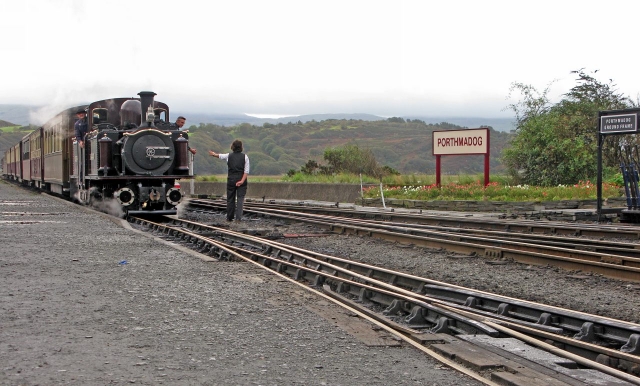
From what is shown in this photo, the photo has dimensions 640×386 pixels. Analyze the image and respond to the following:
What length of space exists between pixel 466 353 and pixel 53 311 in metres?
4.09

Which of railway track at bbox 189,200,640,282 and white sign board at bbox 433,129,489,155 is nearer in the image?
railway track at bbox 189,200,640,282

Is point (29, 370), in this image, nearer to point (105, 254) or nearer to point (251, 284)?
point (251, 284)

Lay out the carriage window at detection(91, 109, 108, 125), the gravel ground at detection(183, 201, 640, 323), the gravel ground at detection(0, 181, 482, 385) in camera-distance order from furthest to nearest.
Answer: the carriage window at detection(91, 109, 108, 125), the gravel ground at detection(183, 201, 640, 323), the gravel ground at detection(0, 181, 482, 385)

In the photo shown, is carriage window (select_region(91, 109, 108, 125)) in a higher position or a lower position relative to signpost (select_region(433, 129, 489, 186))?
higher

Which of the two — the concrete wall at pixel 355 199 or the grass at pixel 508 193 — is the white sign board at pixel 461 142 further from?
the concrete wall at pixel 355 199

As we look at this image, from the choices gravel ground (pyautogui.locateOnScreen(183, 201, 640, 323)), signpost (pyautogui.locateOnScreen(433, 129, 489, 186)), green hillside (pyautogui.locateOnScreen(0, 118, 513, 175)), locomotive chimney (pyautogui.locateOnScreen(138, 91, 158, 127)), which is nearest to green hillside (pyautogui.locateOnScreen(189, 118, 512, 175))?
green hillside (pyautogui.locateOnScreen(0, 118, 513, 175))

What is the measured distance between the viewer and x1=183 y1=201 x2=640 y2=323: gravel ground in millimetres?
8367

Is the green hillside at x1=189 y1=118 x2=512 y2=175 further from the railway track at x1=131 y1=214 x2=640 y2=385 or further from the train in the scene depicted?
the railway track at x1=131 y1=214 x2=640 y2=385

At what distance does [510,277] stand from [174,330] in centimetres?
522

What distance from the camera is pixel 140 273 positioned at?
1009 cm

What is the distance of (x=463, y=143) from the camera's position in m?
27.7

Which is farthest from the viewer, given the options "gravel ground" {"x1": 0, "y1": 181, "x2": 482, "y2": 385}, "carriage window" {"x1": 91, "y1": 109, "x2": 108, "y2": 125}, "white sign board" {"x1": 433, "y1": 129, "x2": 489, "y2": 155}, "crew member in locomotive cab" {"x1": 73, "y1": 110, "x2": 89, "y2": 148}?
"white sign board" {"x1": 433, "y1": 129, "x2": 489, "y2": 155}

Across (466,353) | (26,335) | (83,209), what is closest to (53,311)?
(26,335)

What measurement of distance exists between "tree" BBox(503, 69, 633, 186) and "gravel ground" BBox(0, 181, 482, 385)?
2012 centimetres
